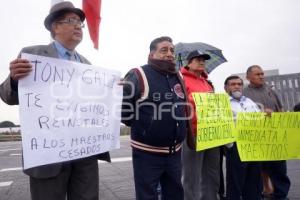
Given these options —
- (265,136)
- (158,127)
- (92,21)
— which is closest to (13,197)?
(92,21)

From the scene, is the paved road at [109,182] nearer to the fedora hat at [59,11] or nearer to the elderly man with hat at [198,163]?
the elderly man with hat at [198,163]

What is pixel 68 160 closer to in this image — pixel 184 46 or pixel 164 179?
pixel 164 179

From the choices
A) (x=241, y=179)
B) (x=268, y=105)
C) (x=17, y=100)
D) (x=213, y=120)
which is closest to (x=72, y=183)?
(x=17, y=100)

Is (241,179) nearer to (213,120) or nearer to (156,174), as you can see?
(213,120)

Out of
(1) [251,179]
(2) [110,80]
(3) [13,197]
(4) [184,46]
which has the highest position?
(4) [184,46]

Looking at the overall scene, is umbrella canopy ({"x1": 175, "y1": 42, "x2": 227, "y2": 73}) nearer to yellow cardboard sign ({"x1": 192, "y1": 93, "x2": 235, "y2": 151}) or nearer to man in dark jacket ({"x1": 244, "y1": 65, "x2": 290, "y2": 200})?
man in dark jacket ({"x1": 244, "y1": 65, "x2": 290, "y2": 200})

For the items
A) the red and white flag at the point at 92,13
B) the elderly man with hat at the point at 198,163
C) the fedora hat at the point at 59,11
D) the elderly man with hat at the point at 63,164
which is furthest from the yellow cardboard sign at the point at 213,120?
the red and white flag at the point at 92,13

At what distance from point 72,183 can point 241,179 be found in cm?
250

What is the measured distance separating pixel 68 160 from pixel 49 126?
0.91 feet

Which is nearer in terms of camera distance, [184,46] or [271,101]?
[271,101]

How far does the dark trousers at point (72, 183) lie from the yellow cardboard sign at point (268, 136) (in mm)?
2327

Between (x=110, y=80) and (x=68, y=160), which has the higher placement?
(x=110, y=80)

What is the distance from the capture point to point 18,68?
90.6 inches

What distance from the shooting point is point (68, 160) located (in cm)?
255
